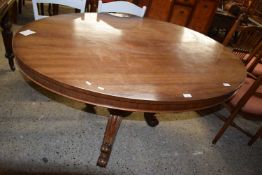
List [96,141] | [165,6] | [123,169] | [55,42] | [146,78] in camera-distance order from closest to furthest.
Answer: [146,78] → [55,42] → [123,169] → [96,141] → [165,6]

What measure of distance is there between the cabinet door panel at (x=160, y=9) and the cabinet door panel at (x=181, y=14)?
0.12 m

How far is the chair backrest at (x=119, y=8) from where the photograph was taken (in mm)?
1894

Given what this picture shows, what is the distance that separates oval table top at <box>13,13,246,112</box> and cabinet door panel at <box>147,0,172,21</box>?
2271mm

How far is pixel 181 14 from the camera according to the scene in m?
3.87

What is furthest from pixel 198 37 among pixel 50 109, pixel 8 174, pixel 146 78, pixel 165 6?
pixel 165 6

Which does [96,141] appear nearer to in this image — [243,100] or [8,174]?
[8,174]

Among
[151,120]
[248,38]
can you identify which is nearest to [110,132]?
[151,120]

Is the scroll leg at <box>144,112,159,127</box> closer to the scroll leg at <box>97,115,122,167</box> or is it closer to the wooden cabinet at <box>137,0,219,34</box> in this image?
the scroll leg at <box>97,115,122,167</box>

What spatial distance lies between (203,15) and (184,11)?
1.09ft

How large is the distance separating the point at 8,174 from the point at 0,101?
74 centimetres

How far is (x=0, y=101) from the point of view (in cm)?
194

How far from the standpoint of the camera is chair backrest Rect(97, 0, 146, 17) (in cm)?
189

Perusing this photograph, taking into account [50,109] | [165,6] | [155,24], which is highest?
[155,24]

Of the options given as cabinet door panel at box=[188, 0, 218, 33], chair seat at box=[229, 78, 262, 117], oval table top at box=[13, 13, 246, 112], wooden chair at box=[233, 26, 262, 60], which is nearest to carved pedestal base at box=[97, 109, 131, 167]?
oval table top at box=[13, 13, 246, 112]
